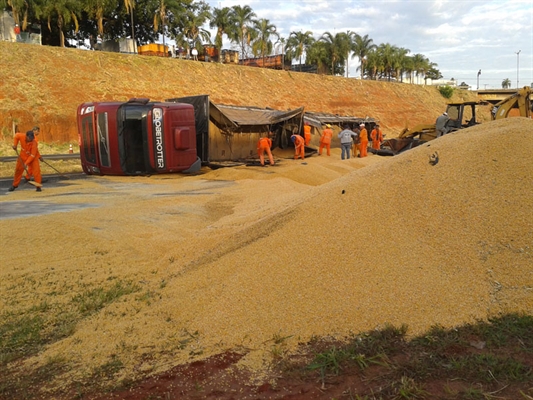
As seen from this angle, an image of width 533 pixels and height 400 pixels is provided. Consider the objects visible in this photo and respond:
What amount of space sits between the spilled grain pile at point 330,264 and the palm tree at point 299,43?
45055 millimetres

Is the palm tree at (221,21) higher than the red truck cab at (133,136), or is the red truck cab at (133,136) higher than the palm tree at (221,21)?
the palm tree at (221,21)

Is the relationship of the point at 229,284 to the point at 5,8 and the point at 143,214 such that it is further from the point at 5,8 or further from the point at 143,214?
the point at 5,8

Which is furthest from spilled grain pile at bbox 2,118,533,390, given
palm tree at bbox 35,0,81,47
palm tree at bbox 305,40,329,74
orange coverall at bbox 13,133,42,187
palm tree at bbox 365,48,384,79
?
palm tree at bbox 365,48,384,79

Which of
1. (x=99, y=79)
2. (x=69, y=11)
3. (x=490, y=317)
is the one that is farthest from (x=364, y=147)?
(x=69, y=11)

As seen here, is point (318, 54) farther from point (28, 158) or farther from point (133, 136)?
point (28, 158)

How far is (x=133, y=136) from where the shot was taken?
11.7 m

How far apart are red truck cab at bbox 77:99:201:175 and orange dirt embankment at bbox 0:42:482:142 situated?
11.4 m

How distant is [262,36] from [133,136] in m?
36.5

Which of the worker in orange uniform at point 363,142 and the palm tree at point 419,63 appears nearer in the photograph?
the worker in orange uniform at point 363,142

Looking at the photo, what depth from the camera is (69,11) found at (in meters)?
31.5

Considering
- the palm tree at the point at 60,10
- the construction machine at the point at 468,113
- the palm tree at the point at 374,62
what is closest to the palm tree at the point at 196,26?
the palm tree at the point at 60,10

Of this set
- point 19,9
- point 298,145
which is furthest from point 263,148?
point 19,9

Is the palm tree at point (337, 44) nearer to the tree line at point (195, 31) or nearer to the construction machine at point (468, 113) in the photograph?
the tree line at point (195, 31)

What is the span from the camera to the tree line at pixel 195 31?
31.8m
